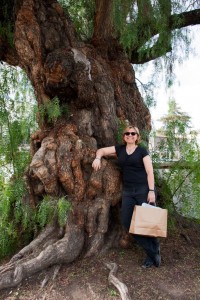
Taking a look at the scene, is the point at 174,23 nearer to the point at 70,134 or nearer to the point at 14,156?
the point at 70,134

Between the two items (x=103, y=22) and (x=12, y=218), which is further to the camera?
(x=103, y=22)

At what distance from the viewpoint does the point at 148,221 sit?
3.73m

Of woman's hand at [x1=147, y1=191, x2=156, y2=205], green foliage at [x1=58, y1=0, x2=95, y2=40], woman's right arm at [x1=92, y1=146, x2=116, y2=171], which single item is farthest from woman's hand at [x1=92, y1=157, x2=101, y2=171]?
green foliage at [x1=58, y1=0, x2=95, y2=40]

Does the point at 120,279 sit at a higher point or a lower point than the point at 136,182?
lower

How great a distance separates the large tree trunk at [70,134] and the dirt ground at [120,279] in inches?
4.5

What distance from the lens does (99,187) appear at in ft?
13.9

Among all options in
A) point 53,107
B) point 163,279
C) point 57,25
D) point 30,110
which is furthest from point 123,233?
point 57,25

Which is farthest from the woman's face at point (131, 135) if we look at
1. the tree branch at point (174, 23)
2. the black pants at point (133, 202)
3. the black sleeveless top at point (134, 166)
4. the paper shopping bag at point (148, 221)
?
the tree branch at point (174, 23)

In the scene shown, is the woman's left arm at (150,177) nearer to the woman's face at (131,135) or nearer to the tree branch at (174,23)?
the woman's face at (131,135)

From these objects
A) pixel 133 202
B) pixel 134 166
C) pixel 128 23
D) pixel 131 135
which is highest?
pixel 128 23

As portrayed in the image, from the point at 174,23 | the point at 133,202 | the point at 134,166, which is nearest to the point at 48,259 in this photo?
the point at 133,202

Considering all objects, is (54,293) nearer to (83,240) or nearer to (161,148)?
(83,240)

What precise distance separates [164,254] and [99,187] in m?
1.13

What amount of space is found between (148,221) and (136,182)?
19.2 inches
